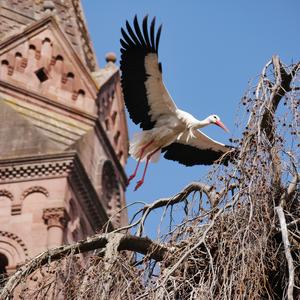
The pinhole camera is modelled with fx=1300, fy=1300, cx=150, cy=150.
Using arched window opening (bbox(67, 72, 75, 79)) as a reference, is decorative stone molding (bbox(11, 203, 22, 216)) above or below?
below

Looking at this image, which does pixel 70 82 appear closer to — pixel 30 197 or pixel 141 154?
pixel 30 197

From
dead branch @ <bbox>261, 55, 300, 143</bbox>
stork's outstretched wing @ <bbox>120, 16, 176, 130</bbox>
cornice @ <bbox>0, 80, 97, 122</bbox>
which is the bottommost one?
dead branch @ <bbox>261, 55, 300, 143</bbox>

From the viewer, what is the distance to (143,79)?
1598cm

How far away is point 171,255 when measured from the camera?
984 cm

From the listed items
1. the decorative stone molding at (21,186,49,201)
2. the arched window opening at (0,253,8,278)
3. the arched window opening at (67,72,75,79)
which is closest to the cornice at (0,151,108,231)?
the decorative stone molding at (21,186,49,201)

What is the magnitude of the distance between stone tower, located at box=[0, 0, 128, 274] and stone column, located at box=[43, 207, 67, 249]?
0.02m

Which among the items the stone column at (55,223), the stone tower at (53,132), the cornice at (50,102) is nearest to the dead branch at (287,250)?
the stone tower at (53,132)

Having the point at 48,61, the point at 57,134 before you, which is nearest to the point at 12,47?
the point at 48,61

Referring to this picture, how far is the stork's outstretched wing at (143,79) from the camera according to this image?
1534 centimetres

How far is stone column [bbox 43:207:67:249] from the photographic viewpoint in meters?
30.2

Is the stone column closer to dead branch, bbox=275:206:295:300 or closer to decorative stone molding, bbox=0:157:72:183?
decorative stone molding, bbox=0:157:72:183

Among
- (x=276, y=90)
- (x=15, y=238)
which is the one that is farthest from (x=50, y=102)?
(x=276, y=90)

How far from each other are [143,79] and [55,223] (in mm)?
14946

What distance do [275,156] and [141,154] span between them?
6.87 meters
